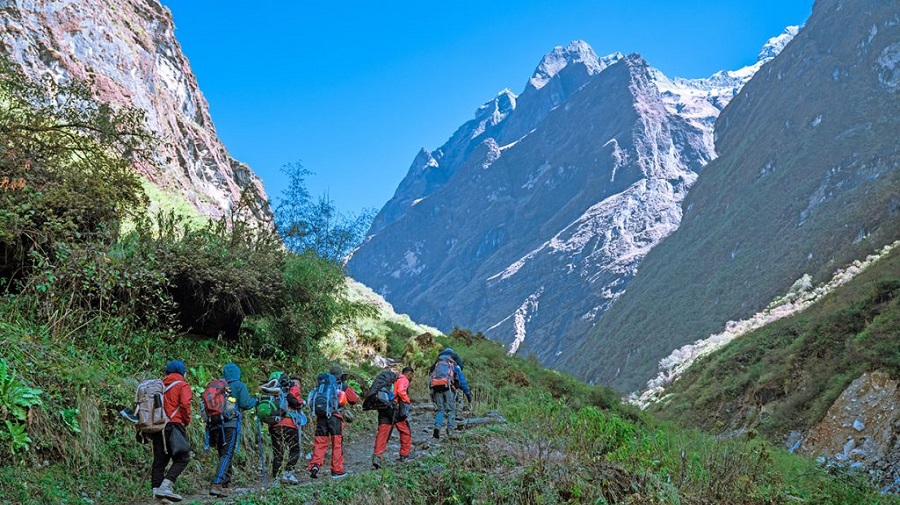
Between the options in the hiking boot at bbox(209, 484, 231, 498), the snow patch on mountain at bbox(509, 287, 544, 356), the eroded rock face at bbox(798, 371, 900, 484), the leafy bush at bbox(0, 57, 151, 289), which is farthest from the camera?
the snow patch on mountain at bbox(509, 287, 544, 356)

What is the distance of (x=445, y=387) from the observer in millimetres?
10125

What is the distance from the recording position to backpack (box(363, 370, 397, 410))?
348 inches

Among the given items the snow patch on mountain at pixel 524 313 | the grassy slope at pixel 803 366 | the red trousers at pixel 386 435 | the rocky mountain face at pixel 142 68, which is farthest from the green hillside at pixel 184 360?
the snow patch on mountain at pixel 524 313

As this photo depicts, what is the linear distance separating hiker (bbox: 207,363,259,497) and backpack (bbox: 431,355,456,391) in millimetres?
3353

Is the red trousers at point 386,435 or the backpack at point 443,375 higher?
the backpack at point 443,375

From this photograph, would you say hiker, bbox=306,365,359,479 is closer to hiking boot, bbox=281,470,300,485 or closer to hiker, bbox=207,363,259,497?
hiking boot, bbox=281,470,300,485

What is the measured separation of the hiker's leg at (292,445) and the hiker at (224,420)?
0.78 meters

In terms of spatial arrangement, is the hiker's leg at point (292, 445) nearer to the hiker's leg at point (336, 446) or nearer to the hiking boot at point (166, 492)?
the hiker's leg at point (336, 446)

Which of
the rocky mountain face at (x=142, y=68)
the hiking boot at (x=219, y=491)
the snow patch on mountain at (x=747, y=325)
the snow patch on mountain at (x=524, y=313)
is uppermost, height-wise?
the snow patch on mountain at (x=524, y=313)

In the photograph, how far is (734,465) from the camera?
7539mm

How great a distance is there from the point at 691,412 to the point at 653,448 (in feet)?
71.0

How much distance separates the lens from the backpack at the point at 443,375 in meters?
10.1

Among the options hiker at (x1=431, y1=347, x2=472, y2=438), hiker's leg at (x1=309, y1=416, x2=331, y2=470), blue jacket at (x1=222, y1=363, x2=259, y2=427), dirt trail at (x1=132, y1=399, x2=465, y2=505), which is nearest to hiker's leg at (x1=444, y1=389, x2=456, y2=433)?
hiker at (x1=431, y1=347, x2=472, y2=438)

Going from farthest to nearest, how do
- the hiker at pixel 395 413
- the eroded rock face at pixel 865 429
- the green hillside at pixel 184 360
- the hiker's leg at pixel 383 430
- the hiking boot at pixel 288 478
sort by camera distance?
the eroded rock face at pixel 865 429, the hiker at pixel 395 413, the hiker's leg at pixel 383 430, the hiking boot at pixel 288 478, the green hillside at pixel 184 360
